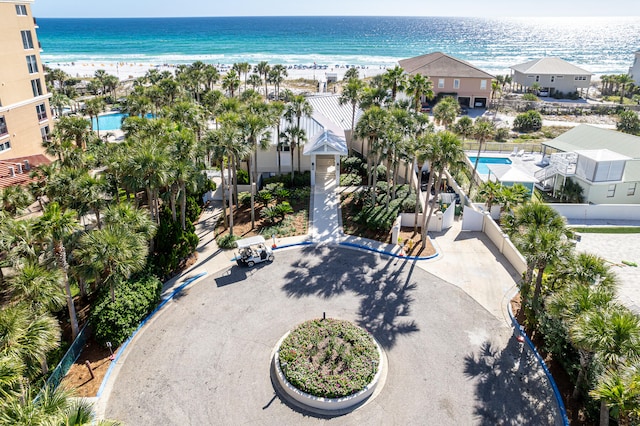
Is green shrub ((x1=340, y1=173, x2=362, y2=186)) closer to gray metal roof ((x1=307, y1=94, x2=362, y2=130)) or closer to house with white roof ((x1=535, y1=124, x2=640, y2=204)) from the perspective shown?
gray metal roof ((x1=307, y1=94, x2=362, y2=130))

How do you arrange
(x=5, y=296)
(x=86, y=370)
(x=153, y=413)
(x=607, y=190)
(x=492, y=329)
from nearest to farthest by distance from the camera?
(x=153, y=413)
(x=86, y=370)
(x=492, y=329)
(x=5, y=296)
(x=607, y=190)

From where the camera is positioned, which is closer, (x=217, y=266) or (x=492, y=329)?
(x=492, y=329)

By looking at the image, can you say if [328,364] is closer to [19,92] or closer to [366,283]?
[366,283]

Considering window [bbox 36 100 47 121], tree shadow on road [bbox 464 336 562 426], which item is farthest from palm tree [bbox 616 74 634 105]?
window [bbox 36 100 47 121]

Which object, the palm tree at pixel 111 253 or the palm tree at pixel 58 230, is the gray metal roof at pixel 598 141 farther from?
the palm tree at pixel 58 230

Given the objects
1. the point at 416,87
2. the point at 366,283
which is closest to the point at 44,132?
the point at 416,87

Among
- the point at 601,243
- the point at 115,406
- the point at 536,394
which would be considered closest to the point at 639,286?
the point at 601,243

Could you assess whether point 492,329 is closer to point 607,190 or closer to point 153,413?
point 153,413
